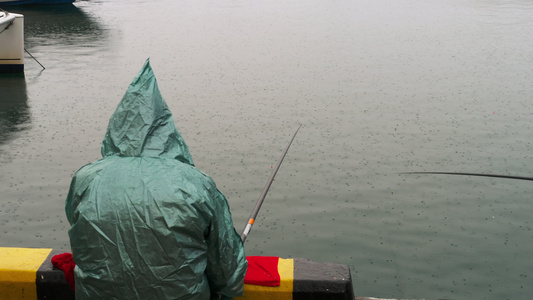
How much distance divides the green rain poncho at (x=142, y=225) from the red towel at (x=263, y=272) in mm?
647

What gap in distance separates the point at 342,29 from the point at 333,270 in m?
16.9

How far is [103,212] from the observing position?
2.43 metres

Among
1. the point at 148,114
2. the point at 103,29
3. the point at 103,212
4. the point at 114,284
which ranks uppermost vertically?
the point at 148,114

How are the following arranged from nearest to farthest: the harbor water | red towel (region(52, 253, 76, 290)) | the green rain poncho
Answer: the green rain poncho → red towel (region(52, 253, 76, 290)) → the harbor water

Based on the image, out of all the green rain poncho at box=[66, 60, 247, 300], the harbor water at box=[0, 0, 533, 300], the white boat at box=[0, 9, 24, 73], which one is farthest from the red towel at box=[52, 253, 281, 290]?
the white boat at box=[0, 9, 24, 73]

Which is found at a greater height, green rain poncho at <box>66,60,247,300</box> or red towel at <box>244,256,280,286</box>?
green rain poncho at <box>66,60,247,300</box>

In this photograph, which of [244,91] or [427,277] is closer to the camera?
[427,277]

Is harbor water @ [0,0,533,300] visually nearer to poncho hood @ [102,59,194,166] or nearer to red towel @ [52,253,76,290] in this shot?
red towel @ [52,253,76,290]

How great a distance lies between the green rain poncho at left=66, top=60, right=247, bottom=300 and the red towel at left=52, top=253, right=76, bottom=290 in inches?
27.2

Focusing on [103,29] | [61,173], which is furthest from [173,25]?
[61,173]

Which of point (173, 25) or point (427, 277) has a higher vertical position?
point (427, 277)

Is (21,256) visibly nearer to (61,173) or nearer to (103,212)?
(103,212)

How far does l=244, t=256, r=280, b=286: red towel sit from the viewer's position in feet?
10.7

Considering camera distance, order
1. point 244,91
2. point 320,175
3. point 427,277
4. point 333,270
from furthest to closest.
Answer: point 244,91 → point 320,175 → point 427,277 → point 333,270
